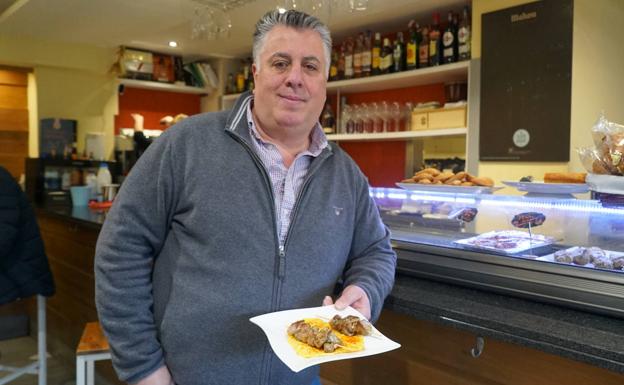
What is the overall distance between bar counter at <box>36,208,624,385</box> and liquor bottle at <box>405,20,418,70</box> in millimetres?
2588

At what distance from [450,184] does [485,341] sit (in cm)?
72

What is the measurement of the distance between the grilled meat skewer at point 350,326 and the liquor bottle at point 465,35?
2.76 metres

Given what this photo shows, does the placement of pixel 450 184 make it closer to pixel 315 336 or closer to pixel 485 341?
pixel 485 341

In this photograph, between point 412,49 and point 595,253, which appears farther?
point 412,49

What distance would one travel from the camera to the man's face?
1.26m

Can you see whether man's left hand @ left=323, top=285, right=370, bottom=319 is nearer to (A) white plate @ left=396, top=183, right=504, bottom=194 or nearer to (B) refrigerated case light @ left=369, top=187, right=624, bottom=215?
(B) refrigerated case light @ left=369, top=187, right=624, bottom=215

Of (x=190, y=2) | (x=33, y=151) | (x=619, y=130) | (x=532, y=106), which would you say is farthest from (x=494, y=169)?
(x=33, y=151)

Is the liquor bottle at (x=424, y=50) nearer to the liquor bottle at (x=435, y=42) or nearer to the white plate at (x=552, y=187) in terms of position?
the liquor bottle at (x=435, y=42)

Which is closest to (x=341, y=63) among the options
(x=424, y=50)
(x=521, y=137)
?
(x=424, y=50)

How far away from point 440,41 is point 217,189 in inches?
112

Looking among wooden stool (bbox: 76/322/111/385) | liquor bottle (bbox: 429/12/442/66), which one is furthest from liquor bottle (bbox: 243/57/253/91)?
wooden stool (bbox: 76/322/111/385)

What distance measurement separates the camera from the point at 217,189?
1.23m

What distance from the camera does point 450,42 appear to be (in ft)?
11.6

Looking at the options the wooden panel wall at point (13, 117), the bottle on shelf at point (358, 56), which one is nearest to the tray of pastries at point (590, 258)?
the bottle on shelf at point (358, 56)
